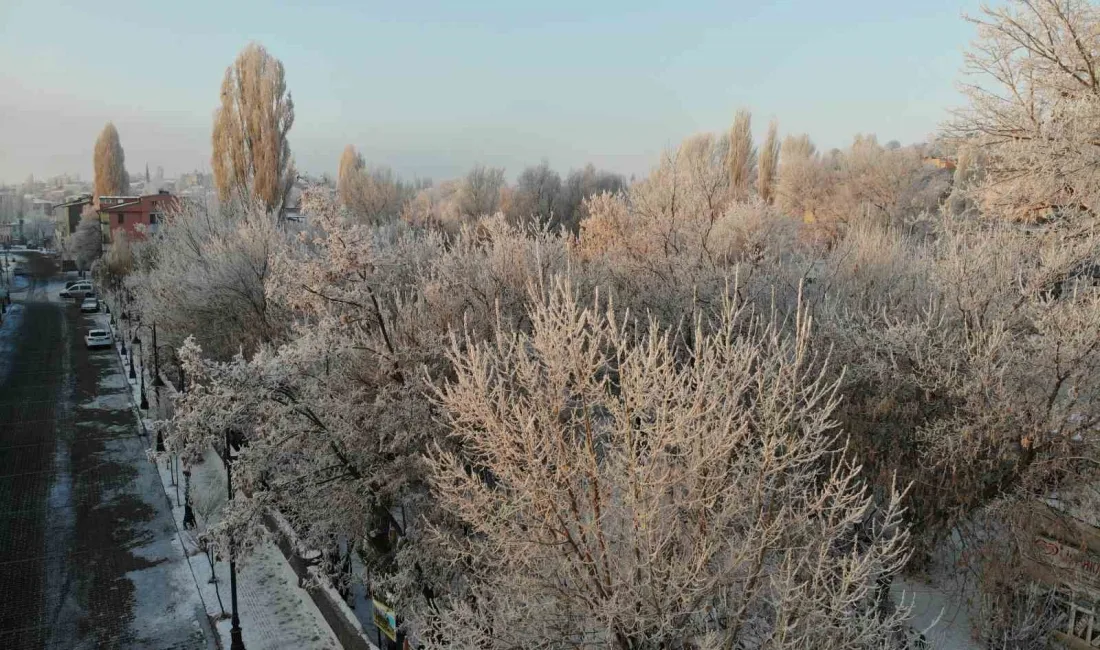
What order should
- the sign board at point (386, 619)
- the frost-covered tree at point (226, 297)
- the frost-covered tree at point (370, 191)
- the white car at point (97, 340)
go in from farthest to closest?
the frost-covered tree at point (370, 191) → the white car at point (97, 340) → the frost-covered tree at point (226, 297) → the sign board at point (386, 619)

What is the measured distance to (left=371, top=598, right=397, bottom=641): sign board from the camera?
10.1m

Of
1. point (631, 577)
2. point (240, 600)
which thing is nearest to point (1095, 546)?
point (631, 577)

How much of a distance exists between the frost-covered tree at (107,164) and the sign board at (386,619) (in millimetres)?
67057

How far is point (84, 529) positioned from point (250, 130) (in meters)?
16.8

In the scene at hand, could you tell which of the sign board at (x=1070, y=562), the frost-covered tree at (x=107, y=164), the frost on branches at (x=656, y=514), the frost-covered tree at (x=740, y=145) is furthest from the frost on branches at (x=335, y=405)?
the frost-covered tree at (x=107, y=164)

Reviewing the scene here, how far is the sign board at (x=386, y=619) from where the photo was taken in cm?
1008

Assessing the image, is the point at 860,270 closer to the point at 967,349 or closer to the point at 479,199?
the point at 967,349

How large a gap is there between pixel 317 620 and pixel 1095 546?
40.3ft

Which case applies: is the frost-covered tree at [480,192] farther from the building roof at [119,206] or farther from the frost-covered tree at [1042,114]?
the frost-covered tree at [1042,114]

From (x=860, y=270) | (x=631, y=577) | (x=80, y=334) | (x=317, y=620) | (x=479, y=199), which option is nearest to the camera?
(x=631, y=577)

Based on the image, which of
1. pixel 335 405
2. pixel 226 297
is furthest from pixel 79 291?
pixel 335 405

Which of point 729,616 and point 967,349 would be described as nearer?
point 729,616

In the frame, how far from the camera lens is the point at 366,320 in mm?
11227

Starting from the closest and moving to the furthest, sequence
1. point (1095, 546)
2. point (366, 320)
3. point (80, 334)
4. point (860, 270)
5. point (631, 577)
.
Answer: point (631, 577), point (1095, 546), point (366, 320), point (860, 270), point (80, 334)
